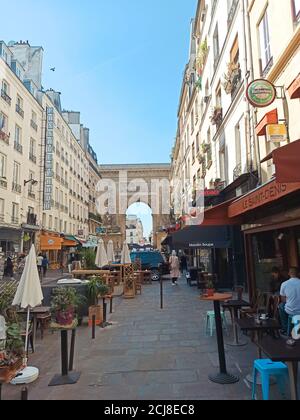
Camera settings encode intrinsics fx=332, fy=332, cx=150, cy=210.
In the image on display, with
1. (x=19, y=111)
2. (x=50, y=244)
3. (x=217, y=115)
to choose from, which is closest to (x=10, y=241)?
(x=50, y=244)

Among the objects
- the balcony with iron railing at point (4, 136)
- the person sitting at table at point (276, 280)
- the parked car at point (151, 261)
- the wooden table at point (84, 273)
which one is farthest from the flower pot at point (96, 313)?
the balcony with iron railing at point (4, 136)

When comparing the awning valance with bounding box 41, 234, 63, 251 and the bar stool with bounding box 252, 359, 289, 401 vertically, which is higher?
the awning valance with bounding box 41, 234, 63, 251

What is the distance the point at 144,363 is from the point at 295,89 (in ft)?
21.6

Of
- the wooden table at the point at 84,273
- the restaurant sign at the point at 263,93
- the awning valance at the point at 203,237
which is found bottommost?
the wooden table at the point at 84,273

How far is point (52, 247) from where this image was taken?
2739 cm

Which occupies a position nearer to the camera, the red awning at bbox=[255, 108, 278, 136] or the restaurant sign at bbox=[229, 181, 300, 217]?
the restaurant sign at bbox=[229, 181, 300, 217]

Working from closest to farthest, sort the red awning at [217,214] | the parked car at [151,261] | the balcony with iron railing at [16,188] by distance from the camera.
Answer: the red awning at [217,214] < the parked car at [151,261] < the balcony with iron railing at [16,188]

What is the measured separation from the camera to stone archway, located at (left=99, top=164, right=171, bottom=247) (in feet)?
214

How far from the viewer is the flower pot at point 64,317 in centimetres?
566

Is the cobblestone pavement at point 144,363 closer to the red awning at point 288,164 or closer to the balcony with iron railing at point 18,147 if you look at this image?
the red awning at point 288,164

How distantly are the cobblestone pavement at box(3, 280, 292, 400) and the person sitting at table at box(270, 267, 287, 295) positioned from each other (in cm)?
200

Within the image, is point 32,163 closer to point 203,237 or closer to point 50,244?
point 50,244

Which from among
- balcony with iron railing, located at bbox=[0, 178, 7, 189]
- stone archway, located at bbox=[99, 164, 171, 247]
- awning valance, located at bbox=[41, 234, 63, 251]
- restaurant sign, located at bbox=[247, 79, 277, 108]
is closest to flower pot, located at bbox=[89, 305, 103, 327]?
restaurant sign, located at bbox=[247, 79, 277, 108]

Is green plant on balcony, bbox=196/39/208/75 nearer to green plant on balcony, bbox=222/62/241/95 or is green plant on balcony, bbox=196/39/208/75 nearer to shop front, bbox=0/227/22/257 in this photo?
green plant on balcony, bbox=222/62/241/95
